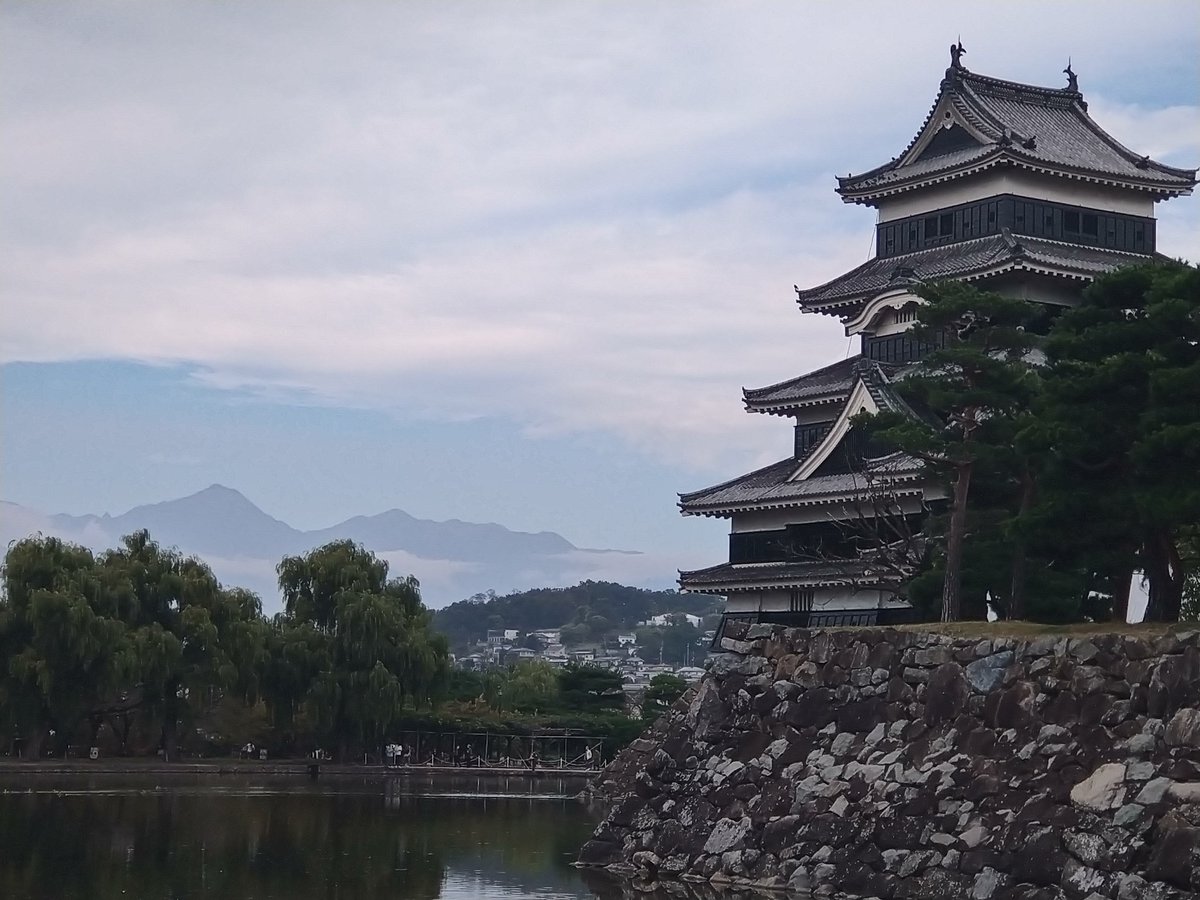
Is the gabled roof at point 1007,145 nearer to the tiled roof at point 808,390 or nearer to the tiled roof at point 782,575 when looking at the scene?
the tiled roof at point 808,390

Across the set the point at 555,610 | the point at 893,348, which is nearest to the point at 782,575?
the point at 893,348

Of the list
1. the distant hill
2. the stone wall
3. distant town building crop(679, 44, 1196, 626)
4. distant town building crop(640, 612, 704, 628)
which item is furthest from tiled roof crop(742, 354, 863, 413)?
the distant hill

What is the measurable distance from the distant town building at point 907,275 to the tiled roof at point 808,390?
0.04 meters

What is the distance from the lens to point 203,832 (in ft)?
94.4

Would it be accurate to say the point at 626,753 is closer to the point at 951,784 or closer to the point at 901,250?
the point at 901,250

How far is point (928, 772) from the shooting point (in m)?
20.3

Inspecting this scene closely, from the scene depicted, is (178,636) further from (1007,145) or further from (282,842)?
(1007,145)

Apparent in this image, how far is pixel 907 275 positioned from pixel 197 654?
65.9 ft

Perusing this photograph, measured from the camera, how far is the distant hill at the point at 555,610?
18875cm

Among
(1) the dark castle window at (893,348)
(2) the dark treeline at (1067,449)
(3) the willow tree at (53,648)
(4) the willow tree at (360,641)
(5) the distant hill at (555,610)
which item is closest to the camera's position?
(2) the dark treeline at (1067,449)

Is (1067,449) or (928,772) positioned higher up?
(1067,449)

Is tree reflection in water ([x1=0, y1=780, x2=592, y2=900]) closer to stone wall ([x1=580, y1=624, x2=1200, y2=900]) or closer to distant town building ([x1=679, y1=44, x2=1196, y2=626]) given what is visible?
stone wall ([x1=580, y1=624, x2=1200, y2=900])

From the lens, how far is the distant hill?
619 feet

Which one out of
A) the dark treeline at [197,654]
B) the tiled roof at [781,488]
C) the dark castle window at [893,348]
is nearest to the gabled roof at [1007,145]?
the dark castle window at [893,348]
